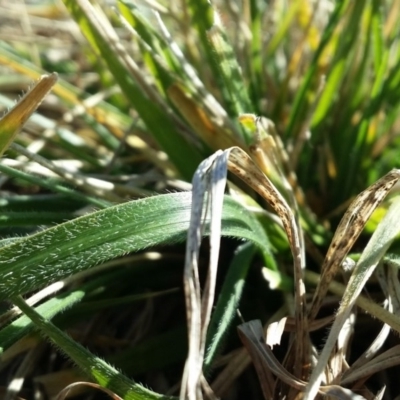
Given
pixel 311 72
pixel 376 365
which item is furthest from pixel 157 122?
pixel 376 365

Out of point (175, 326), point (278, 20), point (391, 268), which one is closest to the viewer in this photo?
point (391, 268)

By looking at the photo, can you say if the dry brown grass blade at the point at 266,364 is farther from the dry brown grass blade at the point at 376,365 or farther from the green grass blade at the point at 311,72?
the green grass blade at the point at 311,72

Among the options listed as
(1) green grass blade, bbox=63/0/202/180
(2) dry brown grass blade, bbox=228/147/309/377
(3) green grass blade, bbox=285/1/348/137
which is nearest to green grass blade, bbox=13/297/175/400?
(2) dry brown grass blade, bbox=228/147/309/377

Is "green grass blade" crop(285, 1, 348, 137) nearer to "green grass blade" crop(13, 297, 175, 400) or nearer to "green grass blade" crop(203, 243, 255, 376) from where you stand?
"green grass blade" crop(203, 243, 255, 376)

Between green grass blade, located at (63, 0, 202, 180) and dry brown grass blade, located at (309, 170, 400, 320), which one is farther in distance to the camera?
green grass blade, located at (63, 0, 202, 180)

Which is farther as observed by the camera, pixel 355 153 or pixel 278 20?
pixel 278 20

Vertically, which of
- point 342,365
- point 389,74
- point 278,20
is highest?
point 278,20

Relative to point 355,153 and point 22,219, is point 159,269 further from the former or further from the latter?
point 355,153

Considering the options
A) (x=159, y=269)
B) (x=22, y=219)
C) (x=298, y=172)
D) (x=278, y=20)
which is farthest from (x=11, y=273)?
(x=278, y=20)

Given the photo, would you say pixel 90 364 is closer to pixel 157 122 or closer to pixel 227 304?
pixel 227 304
